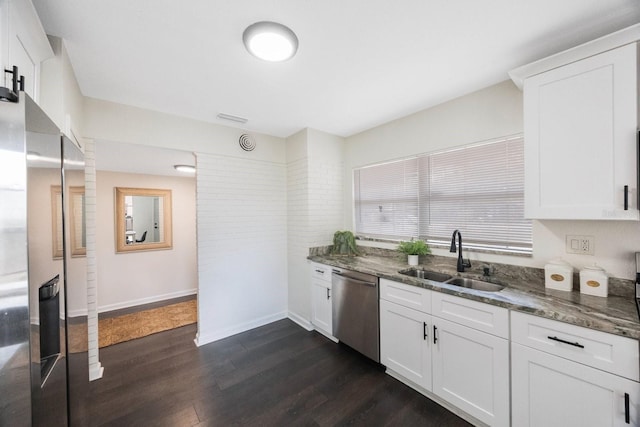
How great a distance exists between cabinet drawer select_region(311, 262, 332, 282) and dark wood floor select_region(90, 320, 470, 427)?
72 cm

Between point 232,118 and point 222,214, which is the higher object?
point 232,118

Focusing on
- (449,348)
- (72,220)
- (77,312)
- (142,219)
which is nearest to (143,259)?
(142,219)

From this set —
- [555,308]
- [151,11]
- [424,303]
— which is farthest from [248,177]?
[555,308]

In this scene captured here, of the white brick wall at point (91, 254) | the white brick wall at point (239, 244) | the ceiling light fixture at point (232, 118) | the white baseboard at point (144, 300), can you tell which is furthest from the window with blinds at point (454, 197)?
the white baseboard at point (144, 300)

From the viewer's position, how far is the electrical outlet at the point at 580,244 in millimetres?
1715

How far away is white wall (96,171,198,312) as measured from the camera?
3875mm

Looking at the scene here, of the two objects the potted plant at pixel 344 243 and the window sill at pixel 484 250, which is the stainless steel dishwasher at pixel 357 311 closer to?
the potted plant at pixel 344 243

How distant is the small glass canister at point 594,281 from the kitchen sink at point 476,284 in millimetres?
444

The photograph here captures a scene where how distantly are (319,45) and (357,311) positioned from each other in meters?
2.28

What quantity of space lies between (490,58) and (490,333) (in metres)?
1.88

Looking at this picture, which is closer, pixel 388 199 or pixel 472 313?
pixel 472 313

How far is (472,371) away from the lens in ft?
5.53

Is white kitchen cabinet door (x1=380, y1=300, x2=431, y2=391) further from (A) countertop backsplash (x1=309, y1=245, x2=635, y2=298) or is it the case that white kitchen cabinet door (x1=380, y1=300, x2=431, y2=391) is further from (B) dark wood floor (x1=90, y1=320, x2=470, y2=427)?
(A) countertop backsplash (x1=309, y1=245, x2=635, y2=298)

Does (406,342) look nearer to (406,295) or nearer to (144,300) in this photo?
(406,295)
